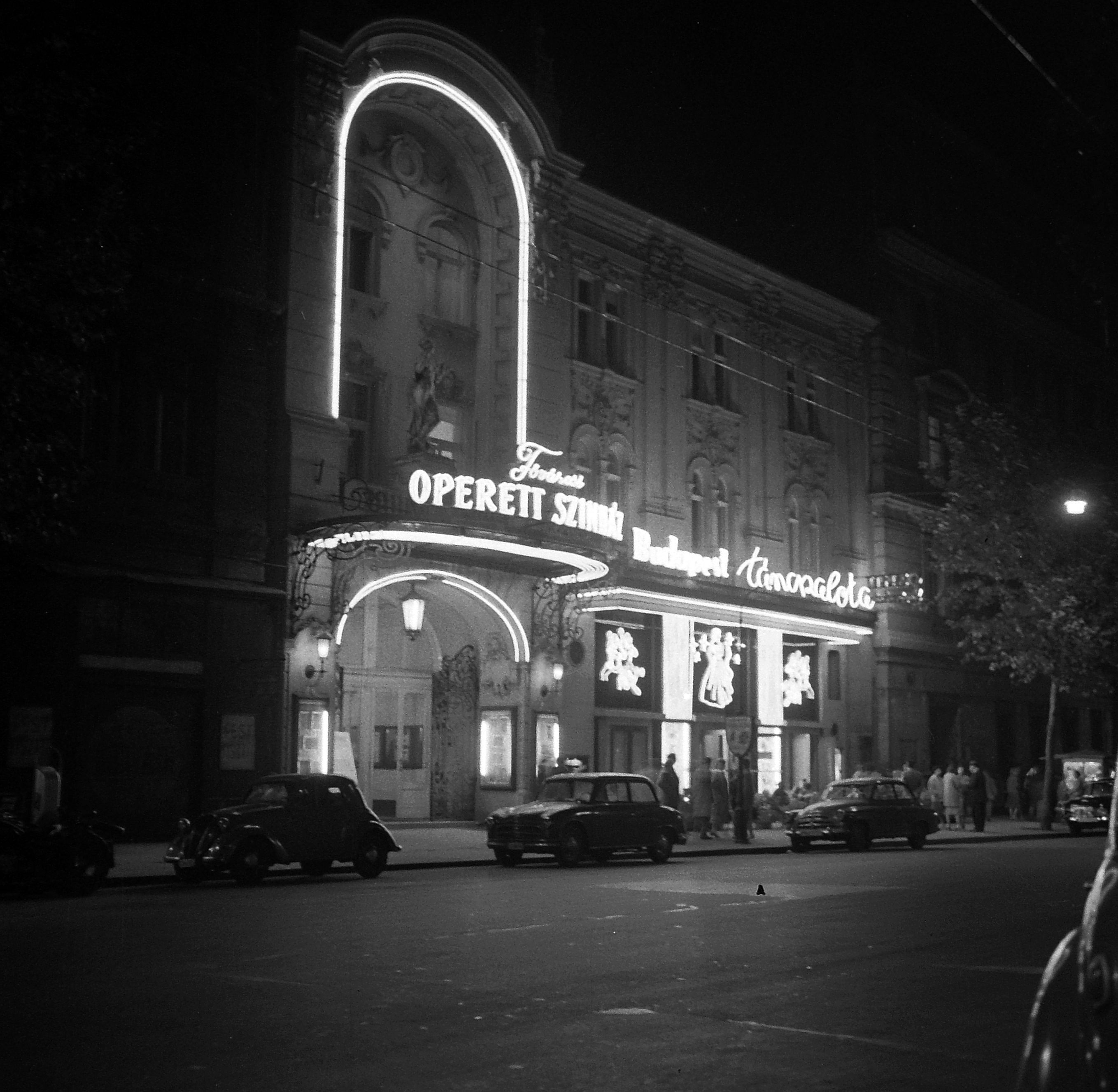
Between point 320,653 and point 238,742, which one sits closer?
point 238,742

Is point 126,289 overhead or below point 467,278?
below

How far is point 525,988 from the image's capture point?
10.6 meters

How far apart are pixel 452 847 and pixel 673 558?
9.10 meters

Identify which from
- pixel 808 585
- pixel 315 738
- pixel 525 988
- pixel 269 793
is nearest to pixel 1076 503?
pixel 808 585

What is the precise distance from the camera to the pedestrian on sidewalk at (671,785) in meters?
31.8

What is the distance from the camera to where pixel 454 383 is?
3216 cm

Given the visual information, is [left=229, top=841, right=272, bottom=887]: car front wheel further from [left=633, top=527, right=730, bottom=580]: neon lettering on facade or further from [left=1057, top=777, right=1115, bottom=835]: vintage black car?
[left=1057, top=777, right=1115, bottom=835]: vintage black car

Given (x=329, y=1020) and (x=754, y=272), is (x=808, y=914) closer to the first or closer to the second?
(x=329, y=1020)

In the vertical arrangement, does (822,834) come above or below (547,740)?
below

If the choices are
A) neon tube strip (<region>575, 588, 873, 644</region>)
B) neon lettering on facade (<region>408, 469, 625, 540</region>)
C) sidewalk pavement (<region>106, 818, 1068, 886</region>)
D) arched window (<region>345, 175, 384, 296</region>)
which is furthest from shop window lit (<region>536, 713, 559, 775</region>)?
arched window (<region>345, 175, 384, 296</region>)

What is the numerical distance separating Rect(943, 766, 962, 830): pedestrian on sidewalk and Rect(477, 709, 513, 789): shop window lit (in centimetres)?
1296

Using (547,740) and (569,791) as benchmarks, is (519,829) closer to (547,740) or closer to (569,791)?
(569,791)

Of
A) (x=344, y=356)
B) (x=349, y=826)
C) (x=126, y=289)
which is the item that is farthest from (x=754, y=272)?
(x=349, y=826)

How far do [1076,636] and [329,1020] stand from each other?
1286 inches
